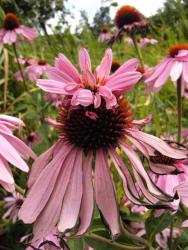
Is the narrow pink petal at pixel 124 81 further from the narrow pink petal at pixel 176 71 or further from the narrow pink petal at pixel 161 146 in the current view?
the narrow pink petal at pixel 176 71

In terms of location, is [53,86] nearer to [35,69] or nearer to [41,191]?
[41,191]

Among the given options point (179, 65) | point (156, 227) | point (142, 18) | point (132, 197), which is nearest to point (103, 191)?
point (132, 197)

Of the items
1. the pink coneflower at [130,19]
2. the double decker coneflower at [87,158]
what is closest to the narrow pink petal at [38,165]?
the double decker coneflower at [87,158]

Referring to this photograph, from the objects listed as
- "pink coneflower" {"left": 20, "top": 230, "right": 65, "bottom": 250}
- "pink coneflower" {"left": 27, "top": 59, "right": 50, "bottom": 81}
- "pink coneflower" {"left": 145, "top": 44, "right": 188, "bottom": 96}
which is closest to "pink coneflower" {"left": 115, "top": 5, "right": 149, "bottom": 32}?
"pink coneflower" {"left": 27, "top": 59, "right": 50, "bottom": 81}

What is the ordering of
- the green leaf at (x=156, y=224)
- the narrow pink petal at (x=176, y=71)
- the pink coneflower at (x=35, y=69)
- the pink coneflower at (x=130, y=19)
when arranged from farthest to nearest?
the pink coneflower at (x=35, y=69), the pink coneflower at (x=130, y=19), the narrow pink petal at (x=176, y=71), the green leaf at (x=156, y=224)

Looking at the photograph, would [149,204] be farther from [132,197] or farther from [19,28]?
[19,28]

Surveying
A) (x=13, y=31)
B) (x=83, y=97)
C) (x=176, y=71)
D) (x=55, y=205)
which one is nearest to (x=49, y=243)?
(x=55, y=205)
